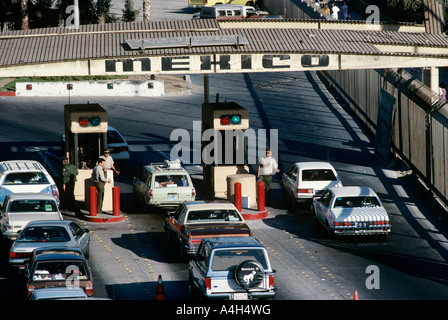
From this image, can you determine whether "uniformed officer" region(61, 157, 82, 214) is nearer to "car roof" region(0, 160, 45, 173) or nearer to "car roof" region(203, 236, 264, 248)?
"car roof" region(0, 160, 45, 173)

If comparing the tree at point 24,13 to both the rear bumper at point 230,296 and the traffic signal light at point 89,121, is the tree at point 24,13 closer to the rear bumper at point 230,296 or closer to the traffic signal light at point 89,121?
the traffic signal light at point 89,121

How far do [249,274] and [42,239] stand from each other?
6.37 m

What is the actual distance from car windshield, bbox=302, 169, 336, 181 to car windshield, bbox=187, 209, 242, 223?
574cm

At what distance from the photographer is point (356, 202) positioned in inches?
1053

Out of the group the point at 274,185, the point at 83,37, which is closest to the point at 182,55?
the point at 83,37

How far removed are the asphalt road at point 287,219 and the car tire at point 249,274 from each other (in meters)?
2.04

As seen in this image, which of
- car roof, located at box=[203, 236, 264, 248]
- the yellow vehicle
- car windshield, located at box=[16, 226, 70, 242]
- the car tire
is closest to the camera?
the car tire

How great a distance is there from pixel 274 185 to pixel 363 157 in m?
5.63

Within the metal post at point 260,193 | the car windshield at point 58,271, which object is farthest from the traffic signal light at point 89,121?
the car windshield at point 58,271

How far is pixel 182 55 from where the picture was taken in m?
29.7

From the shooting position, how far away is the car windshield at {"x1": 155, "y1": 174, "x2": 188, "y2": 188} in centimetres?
2955

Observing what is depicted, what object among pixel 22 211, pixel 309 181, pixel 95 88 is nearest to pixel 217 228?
pixel 22 211

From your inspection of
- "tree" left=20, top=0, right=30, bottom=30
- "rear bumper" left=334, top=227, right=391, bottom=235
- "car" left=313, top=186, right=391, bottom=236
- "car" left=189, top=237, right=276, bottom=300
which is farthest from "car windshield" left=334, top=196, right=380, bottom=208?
"tree" left=20, top=0, right=30, bottom=30
